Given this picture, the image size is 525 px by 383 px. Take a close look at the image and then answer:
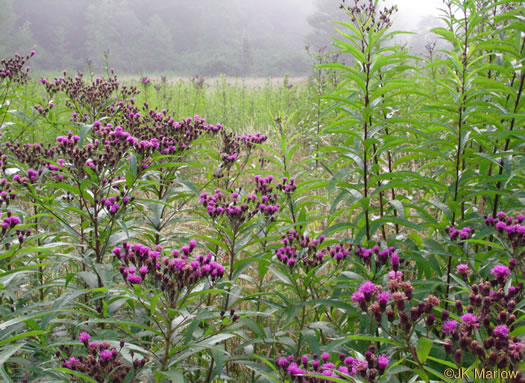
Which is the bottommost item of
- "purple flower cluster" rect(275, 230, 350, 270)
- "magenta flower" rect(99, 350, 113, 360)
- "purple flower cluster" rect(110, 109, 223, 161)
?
"magenta flower" rect(99, 350, 113, 360)

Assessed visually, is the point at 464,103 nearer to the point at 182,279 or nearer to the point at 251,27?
the point at 182,279

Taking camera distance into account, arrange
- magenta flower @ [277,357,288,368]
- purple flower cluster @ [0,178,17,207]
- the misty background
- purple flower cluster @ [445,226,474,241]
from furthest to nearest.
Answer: the misty background, purple flower cluster @ [0,178,17,207], purple flower cluster @ [445,226,474,241], magenta flower @ [277,357,288,368]

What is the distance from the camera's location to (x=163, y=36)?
221 ft

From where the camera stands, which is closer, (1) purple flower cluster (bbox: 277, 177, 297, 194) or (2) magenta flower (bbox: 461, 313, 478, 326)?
(2) magenta flower (bbox: 461, 313, 478, 326)

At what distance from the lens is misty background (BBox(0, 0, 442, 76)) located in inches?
2202

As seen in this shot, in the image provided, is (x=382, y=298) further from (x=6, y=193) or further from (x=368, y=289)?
(x=6, y=193)

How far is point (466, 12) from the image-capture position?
3029mm

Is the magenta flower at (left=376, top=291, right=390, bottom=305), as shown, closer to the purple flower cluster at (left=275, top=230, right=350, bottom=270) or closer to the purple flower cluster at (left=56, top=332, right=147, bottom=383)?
the purple flower cluster at (left=275, top=230, right=350, bottom=270)

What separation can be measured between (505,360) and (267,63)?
2467 inches

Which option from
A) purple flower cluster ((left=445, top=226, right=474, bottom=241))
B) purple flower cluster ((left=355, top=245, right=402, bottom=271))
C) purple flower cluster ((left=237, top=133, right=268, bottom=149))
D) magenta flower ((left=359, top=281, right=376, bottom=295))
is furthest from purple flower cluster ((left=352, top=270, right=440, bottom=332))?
purple flower cluster ((left=237, top=133, right=268, bottom=149))

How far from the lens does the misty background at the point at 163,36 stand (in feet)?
184

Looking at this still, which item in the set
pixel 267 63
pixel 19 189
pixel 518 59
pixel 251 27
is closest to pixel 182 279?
pixel 19 189

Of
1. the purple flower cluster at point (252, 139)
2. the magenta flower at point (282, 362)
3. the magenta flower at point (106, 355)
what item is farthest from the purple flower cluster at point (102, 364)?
the purple flower cluster at point (252, 139)

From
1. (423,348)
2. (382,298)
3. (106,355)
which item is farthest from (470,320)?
(106,355)
